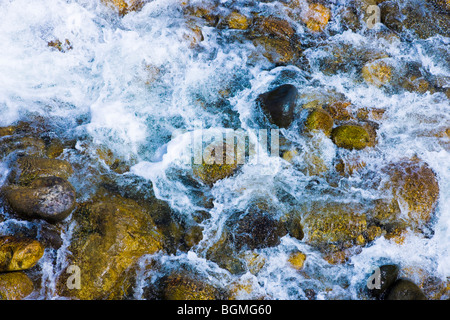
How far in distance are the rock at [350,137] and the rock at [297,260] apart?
2008mm

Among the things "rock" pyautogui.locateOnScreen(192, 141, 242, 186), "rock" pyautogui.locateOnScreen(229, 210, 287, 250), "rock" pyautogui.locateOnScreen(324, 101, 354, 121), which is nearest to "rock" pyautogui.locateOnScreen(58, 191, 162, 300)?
"rock" pyautogui.locateOnScreen(192, 141, 242, 186)

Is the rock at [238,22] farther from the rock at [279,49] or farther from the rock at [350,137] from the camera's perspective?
the rock at [350,137]

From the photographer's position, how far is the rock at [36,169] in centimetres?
451

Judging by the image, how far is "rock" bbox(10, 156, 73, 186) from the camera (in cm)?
451

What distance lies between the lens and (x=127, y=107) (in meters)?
5.72

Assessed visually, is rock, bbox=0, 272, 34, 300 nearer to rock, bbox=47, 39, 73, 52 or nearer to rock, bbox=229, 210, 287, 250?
rock, bbox=229, 210, 287, 250

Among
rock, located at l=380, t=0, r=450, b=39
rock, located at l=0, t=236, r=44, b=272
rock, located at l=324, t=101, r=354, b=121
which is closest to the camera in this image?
rock, located at l=0, t=236, r=44, b=272

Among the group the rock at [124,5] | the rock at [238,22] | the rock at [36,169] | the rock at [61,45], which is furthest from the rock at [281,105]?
the rock at [61,45]

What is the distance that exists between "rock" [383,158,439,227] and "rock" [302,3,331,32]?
3.66 m

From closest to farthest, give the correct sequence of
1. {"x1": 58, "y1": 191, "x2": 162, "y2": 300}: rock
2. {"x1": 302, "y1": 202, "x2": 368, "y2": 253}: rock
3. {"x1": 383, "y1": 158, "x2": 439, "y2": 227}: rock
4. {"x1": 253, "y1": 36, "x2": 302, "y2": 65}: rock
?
{"x1": 58, "y1": 191, "x2": 162, "y2": 300}: rock
{"x1": 302, "y1": 202, "x2": 368, "y2": 253}: rock
{"x1": 383, "y1": 158, "x2": 439, "y2": 227}: rock
{"x1": 253, "y1": 36, "x2": 302, "y2": 65}: rock

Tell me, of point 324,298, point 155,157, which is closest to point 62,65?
point 155,157

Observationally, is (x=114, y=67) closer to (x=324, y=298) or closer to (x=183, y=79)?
(x=183, y=79)

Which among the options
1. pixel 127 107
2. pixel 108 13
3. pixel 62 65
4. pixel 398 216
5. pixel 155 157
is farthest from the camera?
pixel 108 13
